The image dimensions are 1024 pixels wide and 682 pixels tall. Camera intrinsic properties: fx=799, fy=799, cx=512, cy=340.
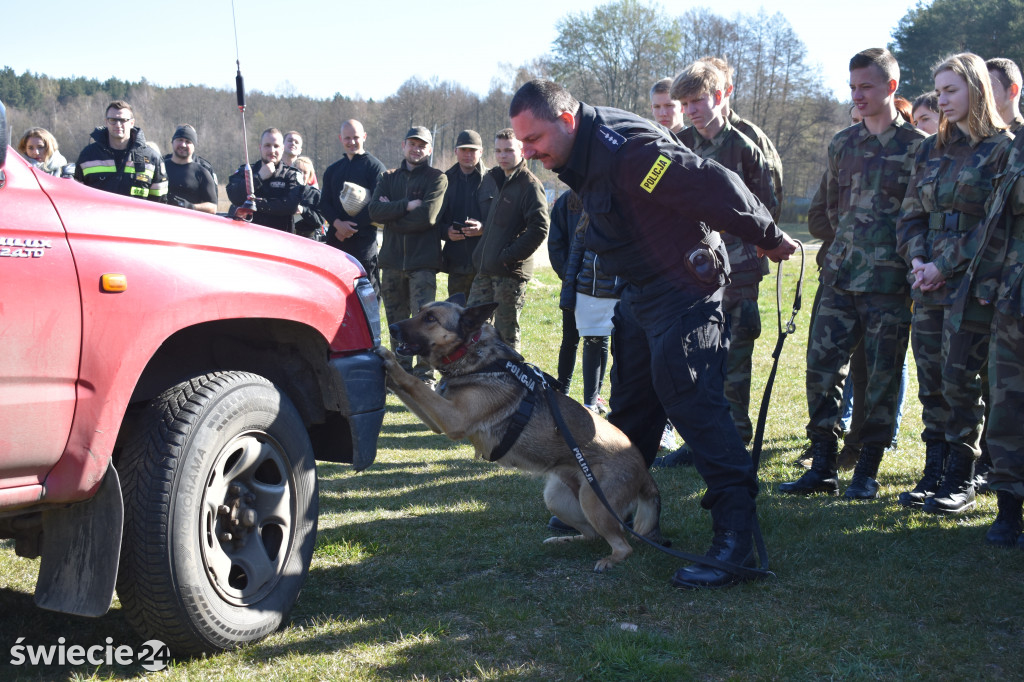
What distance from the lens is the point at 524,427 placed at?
4.30 m

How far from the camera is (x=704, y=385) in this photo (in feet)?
12.5

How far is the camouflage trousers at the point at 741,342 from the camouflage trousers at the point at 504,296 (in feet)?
8.81

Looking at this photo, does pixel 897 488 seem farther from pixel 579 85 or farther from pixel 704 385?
pixel 579 85

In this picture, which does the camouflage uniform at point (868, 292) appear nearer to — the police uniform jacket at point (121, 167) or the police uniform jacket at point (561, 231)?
the police uniform jacket at point (561, 231)

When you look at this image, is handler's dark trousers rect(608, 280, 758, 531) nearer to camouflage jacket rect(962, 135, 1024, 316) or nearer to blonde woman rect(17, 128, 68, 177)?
camouflage jacket rect(962, 135, 1024, 316)

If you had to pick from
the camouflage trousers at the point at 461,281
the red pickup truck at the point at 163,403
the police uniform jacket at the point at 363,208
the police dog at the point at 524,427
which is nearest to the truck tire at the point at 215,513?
the red pickup truck at the point at 163,403

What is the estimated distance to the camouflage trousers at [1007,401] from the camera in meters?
4.23

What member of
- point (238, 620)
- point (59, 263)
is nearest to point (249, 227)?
point (59, 263)

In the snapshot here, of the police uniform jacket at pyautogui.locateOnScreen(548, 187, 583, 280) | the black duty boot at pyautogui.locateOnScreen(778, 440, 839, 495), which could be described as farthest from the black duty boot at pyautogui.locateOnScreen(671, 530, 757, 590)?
the police uniform jacket at pyautogui.locateOnScreen(548, 187, 583, 280)

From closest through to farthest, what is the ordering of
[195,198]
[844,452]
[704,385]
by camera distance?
[704,385], [844,452], [195,198]

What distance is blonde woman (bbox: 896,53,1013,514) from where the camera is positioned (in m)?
4.55

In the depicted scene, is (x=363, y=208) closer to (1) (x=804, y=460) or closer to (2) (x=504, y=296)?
(2) (x=504, y=296)

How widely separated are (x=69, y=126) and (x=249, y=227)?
2971 centimetres

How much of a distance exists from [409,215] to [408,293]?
2.82 feet
